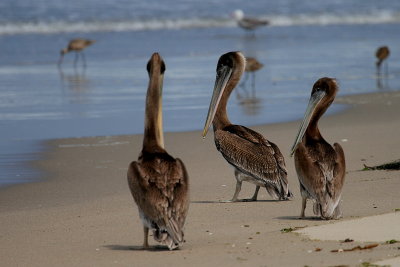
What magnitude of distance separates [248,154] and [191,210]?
1.43 meters

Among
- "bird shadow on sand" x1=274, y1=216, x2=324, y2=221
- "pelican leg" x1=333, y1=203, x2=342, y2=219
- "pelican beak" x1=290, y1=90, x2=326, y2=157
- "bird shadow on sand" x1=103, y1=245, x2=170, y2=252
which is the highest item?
"pelican beak" x1=290, y1=90, x2=326, y2=157

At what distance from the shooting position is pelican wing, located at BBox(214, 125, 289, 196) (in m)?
9.66

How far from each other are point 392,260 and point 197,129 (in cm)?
890

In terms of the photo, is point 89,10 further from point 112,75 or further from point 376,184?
point 376,184

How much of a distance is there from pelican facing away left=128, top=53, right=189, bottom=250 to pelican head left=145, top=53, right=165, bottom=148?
0.08ft

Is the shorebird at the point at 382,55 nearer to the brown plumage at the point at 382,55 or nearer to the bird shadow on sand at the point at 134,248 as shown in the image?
the brown plumage at the point at 382,55

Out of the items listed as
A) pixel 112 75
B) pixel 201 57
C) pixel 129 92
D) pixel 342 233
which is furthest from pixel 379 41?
pixel 342 233

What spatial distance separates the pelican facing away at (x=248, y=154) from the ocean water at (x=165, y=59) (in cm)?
253

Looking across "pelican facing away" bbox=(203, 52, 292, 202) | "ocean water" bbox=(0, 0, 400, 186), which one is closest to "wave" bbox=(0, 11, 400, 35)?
"ocean water" bbox=(0, 0, 400, 186)

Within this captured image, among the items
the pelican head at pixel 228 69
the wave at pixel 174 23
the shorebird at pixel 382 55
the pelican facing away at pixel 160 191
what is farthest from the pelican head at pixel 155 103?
the wave at pixel 174 23

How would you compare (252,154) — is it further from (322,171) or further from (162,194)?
(162,194)

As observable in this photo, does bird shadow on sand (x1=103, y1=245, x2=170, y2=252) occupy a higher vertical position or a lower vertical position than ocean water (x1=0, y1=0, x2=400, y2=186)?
lower

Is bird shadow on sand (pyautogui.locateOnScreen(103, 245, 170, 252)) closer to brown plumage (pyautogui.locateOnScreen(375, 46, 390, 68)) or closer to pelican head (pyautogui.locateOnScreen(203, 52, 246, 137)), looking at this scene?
pelican head (pyautogui.locateOnScreen(203, 52, 246, 137))

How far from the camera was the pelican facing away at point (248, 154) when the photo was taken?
955 cm
